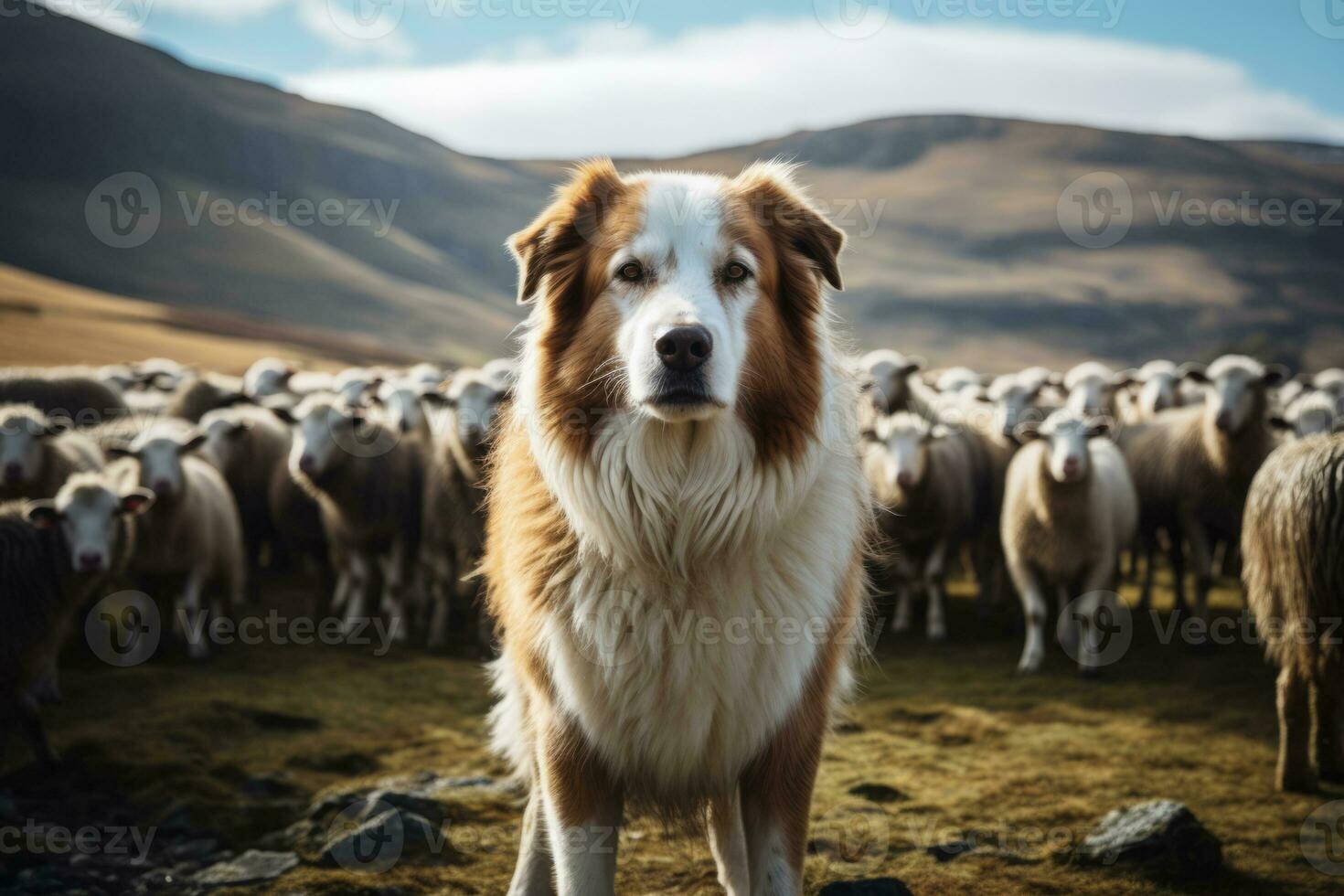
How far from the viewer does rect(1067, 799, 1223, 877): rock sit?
14.7 ft

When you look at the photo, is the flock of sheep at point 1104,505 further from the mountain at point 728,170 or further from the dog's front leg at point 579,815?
the mountain at point 728,170

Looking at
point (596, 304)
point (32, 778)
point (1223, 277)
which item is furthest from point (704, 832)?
point (1223, 277)

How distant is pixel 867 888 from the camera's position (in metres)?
4.25

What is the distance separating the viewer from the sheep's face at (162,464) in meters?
8.53

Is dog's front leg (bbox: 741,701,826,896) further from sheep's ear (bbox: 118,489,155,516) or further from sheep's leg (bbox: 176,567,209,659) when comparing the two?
sheep's leg (bbox: 176,567,209,659)

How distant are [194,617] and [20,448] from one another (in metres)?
2.01

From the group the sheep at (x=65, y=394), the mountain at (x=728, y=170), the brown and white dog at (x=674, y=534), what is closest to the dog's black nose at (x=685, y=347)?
the brown and white dog at (x=674, y=534)

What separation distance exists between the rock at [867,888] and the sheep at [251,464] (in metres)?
8.62

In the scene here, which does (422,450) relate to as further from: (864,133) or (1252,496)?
(864,133)

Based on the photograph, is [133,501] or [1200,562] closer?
[133,501]

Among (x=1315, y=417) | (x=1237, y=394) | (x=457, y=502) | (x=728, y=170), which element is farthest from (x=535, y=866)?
(x=728, y=170)

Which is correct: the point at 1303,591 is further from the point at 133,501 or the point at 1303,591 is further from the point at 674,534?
the point at 133,501

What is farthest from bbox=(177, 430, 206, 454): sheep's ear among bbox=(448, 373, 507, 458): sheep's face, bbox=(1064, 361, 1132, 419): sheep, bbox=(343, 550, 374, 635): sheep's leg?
bbox=(1064, 361, 1132, 419): sheep

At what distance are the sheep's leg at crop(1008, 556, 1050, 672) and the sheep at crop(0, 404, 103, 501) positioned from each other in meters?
8.31
